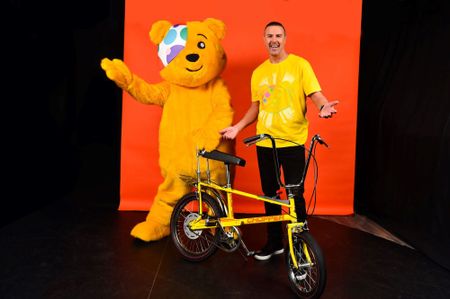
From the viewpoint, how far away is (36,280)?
2080 millimetres

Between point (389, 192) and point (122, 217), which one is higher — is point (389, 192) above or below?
above

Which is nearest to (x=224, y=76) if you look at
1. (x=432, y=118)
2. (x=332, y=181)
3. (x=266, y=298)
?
(x=332, y=181)

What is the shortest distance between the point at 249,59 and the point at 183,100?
963mm

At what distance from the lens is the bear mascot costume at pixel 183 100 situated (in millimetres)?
2652

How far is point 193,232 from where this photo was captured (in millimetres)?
2445

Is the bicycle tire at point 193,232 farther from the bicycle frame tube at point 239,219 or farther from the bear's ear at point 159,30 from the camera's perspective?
the bear's ear at point 159,30

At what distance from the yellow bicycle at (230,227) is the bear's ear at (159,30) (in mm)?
973

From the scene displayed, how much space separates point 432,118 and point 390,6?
3.91 feet

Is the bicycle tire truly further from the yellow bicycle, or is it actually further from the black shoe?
the black shoe

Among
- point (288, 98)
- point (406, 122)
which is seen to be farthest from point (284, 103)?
point (406, 122)

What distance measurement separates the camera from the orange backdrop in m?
3.42

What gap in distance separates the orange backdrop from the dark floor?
2.31 ft

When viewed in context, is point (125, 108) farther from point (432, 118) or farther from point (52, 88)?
point (432, 118)

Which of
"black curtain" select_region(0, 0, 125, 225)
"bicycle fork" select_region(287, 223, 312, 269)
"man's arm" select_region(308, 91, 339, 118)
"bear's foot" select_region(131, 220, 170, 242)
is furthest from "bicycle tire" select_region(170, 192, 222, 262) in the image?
"black curtain" select_region(0, 0, 125, 225)
